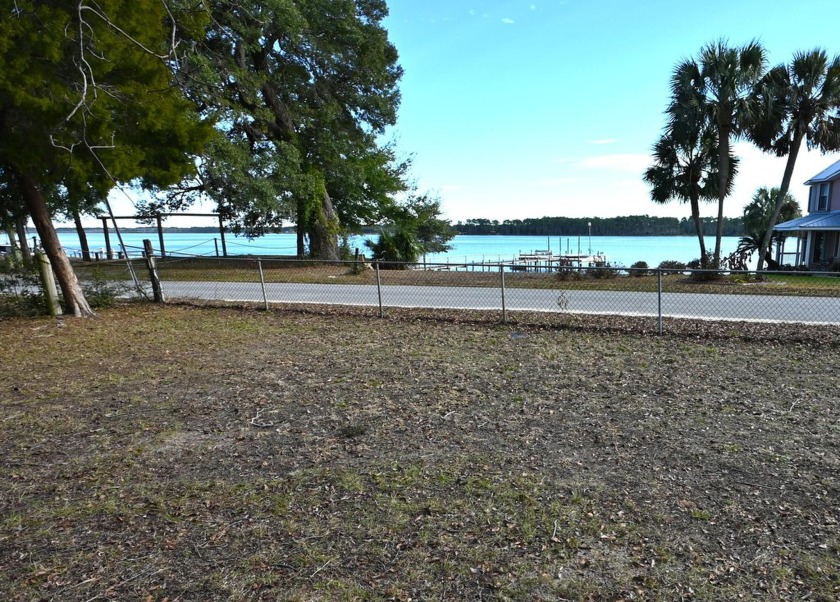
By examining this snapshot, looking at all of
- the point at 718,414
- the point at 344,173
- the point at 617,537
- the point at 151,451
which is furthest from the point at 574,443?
the point at 344,173

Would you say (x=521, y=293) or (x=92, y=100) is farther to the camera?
(x=521, y=293)

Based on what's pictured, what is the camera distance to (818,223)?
24.0 metres

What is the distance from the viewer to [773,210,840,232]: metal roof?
23516 millimetres

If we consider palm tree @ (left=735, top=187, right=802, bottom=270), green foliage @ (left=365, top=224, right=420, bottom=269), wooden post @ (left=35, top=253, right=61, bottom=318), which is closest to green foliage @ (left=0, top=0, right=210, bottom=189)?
wooden post @ (left=35, top=253, right=61, bottom=318)

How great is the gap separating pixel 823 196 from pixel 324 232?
27501mm

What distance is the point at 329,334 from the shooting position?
866cm

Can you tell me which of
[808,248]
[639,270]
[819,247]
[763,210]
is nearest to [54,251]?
[639,270]

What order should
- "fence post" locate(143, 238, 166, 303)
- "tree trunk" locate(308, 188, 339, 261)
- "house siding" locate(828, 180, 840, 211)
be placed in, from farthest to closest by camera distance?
"house siding" locate(828, 180, 840, 211)
"tree trunk" locate(308, 188, 339, 261)
"fence post" locate(143, 238, 166, 303)

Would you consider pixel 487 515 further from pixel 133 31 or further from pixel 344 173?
pixel 344 173

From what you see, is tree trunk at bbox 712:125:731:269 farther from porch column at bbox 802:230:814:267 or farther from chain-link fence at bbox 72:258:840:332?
porch column at bbox 802:230:814:267

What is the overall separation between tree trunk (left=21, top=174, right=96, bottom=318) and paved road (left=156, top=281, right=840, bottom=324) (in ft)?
10.5

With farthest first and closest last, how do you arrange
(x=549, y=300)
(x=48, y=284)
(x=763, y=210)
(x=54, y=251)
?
(x=763, y=210)
(x=549, y=300)
(x=48, y=284)
(x=54, y=251)

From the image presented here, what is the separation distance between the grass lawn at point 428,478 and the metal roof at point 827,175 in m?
26.3

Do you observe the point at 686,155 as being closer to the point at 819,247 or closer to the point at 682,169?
the point at 682,169
